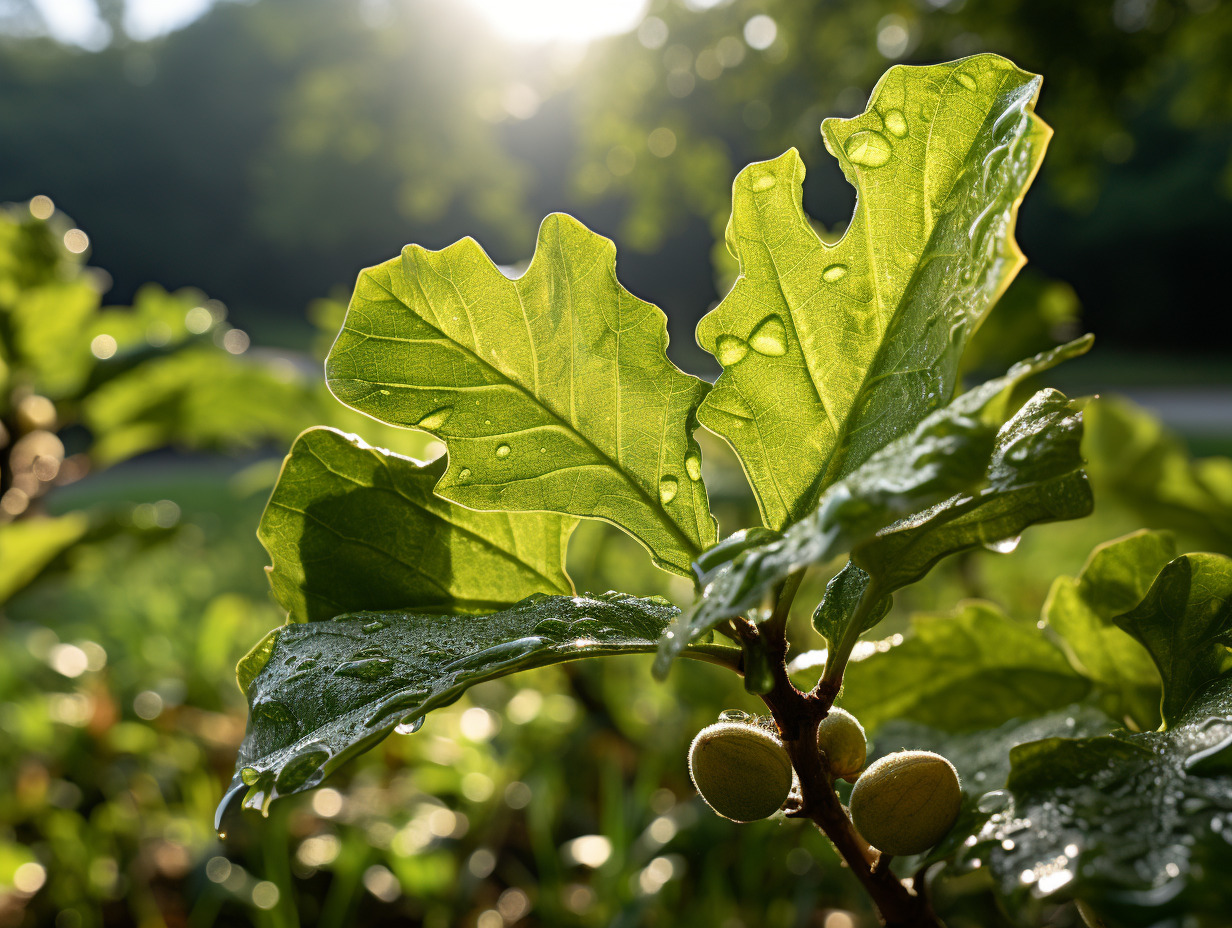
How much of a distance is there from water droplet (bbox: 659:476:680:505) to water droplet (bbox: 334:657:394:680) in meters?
0.14

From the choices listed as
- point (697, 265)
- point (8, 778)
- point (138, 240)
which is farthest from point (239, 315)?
point (8, 778)

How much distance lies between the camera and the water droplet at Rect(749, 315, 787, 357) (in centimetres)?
39

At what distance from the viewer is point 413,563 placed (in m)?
0.45

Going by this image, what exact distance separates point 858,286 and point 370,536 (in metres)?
0.26

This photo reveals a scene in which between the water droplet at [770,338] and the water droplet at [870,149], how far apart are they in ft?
0.25

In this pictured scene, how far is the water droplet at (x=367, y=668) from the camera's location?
A: 344 mm

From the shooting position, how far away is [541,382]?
0.41 meters

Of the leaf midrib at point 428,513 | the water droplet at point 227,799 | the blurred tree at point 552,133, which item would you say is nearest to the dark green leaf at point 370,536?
the leaf midrib at point 428,513

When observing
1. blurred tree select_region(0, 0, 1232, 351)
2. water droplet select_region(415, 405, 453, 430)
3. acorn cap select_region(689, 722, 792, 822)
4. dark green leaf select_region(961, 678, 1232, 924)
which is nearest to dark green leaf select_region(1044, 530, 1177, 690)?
dark green leaf select_region(961, 678, 1232, 924)

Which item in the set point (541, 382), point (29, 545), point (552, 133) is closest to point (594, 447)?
point (541, 382)

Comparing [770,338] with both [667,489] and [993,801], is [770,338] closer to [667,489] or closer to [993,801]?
[667,489]

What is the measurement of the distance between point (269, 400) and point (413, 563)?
42.8 inches

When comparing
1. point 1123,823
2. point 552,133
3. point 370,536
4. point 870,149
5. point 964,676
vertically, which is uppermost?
point 870,149

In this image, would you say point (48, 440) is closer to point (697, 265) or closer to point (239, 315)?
point (697, 265)
